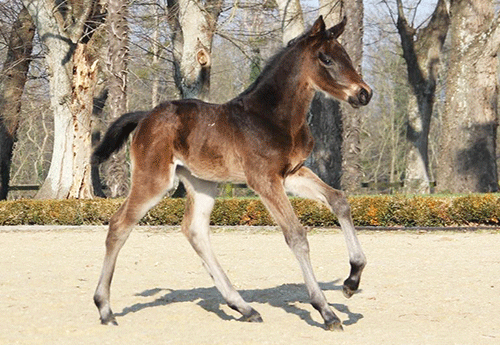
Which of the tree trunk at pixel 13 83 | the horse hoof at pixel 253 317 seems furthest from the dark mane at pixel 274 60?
the tree trunk at pixel 13 83

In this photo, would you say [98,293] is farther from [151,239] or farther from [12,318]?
[151,239]

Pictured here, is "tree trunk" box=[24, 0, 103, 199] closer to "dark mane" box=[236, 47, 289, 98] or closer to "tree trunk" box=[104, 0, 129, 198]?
"tree trunk" box=[104, 0, 129, 198]

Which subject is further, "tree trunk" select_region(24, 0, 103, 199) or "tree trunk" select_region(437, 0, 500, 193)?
"tree trunk" select_region(437, 0, 500, 193)

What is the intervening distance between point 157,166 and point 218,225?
10545mm

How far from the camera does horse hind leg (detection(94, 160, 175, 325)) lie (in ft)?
22.9

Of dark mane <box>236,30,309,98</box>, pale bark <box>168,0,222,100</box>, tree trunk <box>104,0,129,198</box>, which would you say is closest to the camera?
dark mane <box>236,30,309,98</box>

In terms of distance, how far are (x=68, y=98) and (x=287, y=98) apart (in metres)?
15.7

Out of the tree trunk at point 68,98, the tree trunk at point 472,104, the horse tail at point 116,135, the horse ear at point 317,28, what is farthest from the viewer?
the tree trunk at point 472,104

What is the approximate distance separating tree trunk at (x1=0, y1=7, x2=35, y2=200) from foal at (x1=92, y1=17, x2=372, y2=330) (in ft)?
66.2

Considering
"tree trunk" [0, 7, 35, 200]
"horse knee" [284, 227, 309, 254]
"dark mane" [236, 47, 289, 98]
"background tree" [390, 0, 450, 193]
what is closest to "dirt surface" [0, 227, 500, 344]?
"horse knee" [284, 227, 309, 254]

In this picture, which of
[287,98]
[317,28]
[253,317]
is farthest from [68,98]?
[317,28]

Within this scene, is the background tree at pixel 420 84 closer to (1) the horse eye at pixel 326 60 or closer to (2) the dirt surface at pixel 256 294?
(2) the dirt surface at pixel 256 294

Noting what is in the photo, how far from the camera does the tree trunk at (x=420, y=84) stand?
29.4 metres

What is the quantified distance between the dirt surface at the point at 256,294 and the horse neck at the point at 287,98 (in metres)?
1.72
